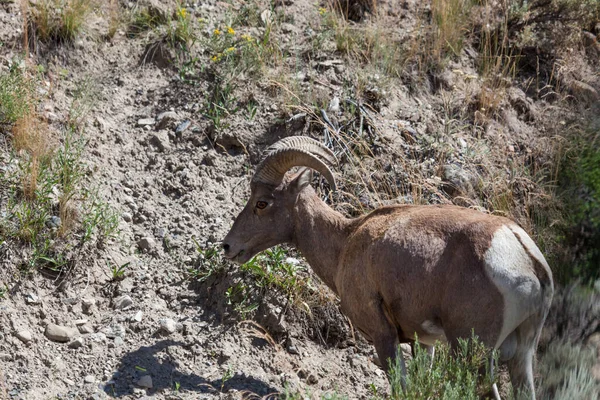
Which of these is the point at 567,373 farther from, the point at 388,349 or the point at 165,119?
the point at 165,119

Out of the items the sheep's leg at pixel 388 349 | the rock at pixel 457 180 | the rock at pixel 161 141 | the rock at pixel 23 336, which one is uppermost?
the rock at pixel 161 141

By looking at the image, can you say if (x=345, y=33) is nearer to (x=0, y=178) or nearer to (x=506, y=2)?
(x=506, y=2)

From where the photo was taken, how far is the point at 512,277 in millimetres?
5473

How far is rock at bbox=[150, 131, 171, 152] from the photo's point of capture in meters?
8.62

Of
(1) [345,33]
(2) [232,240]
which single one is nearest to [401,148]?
(1) [345,33]

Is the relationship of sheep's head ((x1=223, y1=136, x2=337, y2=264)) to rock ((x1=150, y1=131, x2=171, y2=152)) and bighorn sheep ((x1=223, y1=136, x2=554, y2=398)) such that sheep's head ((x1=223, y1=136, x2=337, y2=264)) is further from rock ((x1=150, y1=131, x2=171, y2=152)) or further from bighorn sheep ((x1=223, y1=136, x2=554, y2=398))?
rock ((x1=150, y1=131, x2=171, y2=152))

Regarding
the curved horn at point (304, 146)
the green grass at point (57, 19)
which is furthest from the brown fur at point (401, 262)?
the green grass at point (57, 19)

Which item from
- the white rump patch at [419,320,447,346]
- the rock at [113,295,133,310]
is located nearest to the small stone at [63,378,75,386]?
the rock at [113,295,133,310]

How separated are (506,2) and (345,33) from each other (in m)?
2.33

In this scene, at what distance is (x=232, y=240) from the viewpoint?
22.2 ft

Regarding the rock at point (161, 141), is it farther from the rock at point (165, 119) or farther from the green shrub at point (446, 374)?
the green shrub at point (446, 374)

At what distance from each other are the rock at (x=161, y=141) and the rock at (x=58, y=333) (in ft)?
8.35

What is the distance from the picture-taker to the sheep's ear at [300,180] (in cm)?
679

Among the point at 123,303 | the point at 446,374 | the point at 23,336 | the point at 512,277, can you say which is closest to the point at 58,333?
the point at 23,336
